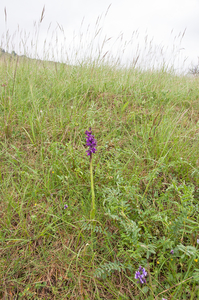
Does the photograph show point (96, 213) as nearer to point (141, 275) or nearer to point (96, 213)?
point (96, 213)

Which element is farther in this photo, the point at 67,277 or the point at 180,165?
the point at 180,165

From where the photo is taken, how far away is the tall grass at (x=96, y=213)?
1.14m

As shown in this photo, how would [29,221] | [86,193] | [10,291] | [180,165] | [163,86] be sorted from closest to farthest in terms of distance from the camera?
[10,291], [29,221], [86,193], [180,165], [163,86]

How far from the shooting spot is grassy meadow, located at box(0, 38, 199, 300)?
1144 millimetres

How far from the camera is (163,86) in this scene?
3357 mm

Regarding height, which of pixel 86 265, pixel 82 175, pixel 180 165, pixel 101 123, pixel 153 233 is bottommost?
pixel 86 265

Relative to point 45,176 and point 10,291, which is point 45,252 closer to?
point 10,291

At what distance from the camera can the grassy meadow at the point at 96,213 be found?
1.14m

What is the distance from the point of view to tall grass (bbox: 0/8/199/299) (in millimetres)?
1145

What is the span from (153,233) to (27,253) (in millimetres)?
954

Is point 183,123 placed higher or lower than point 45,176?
higher

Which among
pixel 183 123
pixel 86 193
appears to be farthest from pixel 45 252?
pixel 183 123

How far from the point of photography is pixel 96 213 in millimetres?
1438

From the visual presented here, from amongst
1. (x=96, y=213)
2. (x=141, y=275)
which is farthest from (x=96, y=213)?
(x=141, y=275)
